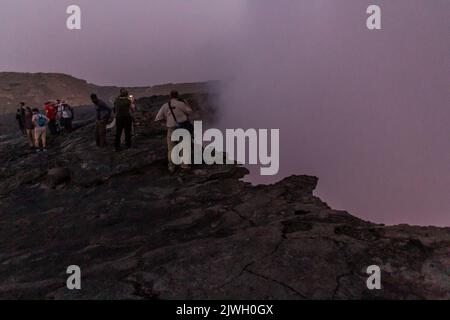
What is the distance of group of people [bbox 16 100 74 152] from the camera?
1267cm

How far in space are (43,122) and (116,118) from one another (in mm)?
4006

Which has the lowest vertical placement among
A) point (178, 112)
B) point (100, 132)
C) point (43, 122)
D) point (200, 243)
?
point (200, 243)

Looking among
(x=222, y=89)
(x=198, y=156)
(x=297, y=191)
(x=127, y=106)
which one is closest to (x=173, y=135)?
(x=198, y=156)

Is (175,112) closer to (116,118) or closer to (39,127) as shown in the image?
(116,118)

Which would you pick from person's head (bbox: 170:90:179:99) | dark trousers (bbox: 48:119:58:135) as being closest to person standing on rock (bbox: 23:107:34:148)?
dark trousers (bbox: 48:119:58:135)

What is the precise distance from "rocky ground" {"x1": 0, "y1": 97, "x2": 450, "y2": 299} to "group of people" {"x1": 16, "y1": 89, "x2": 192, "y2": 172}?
1165mm

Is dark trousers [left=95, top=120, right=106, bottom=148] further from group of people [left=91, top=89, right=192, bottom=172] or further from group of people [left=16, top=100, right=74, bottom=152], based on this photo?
group of people [left=16, top=100, right=74, bottom=152]

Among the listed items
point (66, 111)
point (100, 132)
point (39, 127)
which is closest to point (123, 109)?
point (100, 132)

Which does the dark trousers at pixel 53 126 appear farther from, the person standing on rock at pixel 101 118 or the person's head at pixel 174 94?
the person's head at pixel 174 94

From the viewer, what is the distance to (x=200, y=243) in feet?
17.3

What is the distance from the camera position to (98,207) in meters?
7.58

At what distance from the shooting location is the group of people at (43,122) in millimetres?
12674
